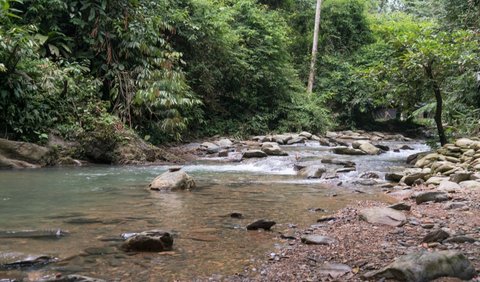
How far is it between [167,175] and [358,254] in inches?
182

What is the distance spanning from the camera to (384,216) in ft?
17.0

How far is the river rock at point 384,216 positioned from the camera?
504 centimetres

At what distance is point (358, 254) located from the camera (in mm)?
3885

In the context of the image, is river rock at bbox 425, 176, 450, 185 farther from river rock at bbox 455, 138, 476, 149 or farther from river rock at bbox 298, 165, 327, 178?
river rock at bbox 455, 138, 476, 149

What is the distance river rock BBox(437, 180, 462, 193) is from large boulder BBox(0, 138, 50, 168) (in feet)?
27.3

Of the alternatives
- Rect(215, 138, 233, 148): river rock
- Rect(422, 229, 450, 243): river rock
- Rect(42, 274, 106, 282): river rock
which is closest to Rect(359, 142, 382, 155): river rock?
Rect(215, 138, 233, 148): river rock

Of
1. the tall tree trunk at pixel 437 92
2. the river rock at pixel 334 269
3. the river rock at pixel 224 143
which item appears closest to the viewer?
the river rock at pixel 334 269

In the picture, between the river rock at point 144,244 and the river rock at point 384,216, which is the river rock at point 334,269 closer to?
the river rock at point 144,244

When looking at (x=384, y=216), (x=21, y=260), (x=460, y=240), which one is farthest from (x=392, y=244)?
(x=21, y=260)

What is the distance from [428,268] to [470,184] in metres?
4.82

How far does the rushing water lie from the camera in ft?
12.2

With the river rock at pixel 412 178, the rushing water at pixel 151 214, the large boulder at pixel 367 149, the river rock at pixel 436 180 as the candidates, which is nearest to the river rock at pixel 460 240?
the rushing water at pixel 151 214

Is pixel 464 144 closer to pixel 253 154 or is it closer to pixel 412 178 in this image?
pixel 412 178

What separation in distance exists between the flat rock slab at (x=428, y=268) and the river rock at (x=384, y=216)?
1.78 metres
